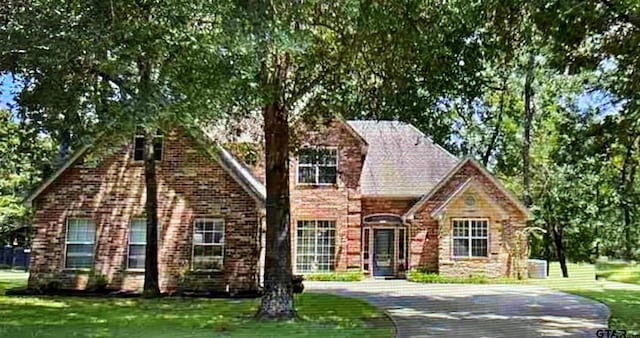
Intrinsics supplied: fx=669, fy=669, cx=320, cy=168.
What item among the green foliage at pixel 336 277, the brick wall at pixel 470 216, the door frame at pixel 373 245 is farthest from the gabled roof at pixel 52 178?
the brick wall at pixel 470 216

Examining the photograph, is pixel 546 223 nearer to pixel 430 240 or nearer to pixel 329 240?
pixel 430 240

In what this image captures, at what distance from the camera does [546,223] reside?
31.2 meters

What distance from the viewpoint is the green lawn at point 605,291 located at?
14.0m

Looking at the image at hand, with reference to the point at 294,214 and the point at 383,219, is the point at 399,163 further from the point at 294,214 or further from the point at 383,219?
the point at 294,214

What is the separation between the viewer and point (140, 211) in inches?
827

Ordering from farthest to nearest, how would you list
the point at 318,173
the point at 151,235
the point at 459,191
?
the point at 318,173
the point at 459,191
the point at 151,235

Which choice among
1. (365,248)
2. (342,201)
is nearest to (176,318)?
(342,201)

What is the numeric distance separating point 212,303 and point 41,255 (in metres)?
6.82

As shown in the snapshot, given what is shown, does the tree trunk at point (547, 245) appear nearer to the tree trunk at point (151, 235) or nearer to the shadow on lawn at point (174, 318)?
the shadow on lawn at point (174, 318)

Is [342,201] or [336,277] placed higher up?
[342,201]

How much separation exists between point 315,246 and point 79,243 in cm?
873

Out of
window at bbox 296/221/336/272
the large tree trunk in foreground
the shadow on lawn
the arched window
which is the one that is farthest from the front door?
the large tree trunk in foreground

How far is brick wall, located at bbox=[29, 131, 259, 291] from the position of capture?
67.3ft

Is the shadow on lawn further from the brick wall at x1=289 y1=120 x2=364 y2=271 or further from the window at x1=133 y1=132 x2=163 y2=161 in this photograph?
the brick wall at x1=289 y1=120 x2=364 y2=271
